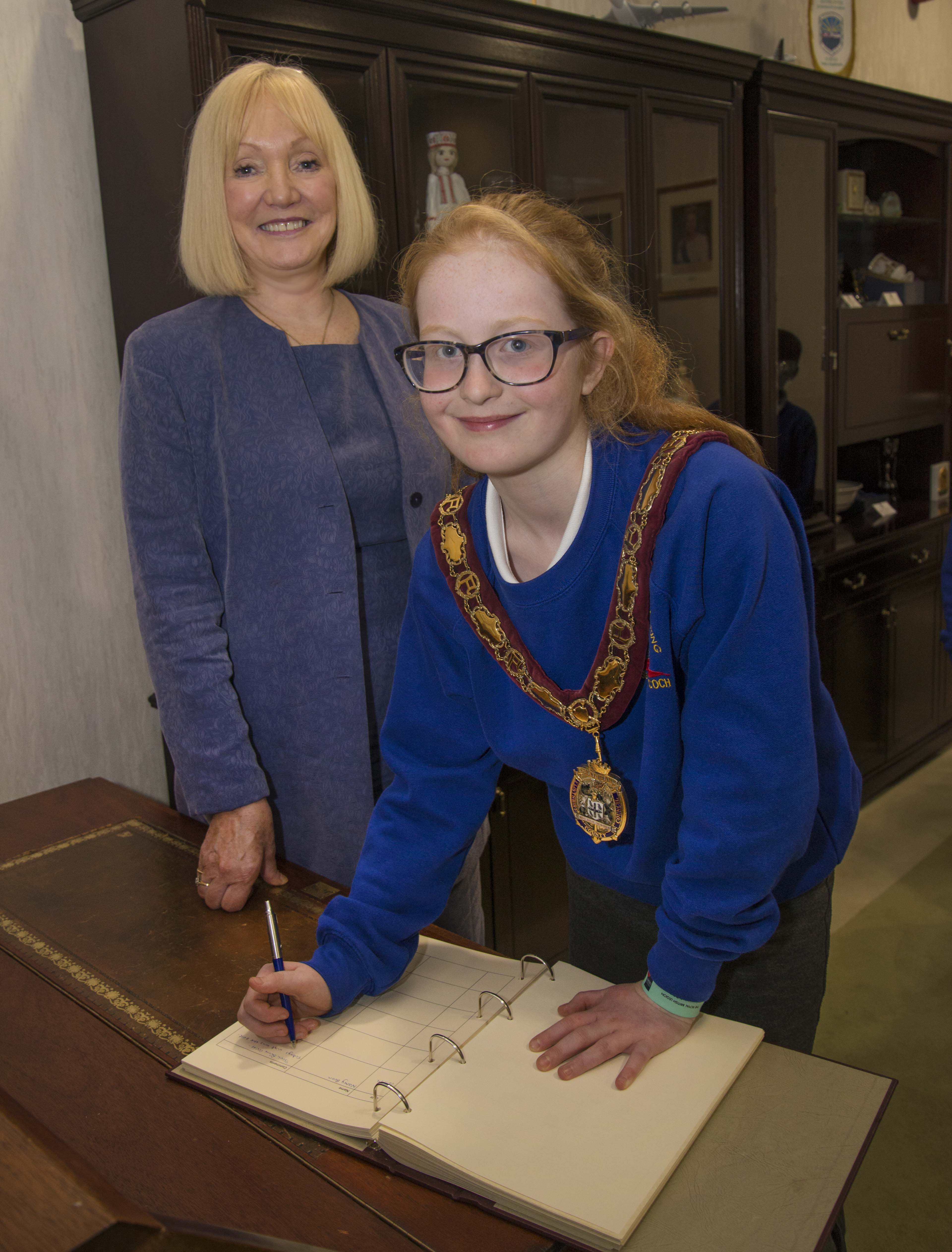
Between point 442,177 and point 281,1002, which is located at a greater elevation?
point 442,177

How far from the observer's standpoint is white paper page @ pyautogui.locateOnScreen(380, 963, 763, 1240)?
0.75 metres

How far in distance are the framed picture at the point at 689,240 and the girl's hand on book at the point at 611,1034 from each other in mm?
2241

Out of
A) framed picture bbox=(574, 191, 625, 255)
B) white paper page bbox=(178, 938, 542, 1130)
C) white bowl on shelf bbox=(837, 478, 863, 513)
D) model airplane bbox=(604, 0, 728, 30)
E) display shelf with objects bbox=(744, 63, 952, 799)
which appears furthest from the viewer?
white bowl on shelf bbox=(837, 478, 863, 513)

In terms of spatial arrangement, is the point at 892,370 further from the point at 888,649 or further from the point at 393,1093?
the point at 393,1093

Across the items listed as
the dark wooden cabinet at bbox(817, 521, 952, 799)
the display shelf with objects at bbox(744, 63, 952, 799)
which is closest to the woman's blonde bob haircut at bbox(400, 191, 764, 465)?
the display shelf with objects at bbox(744, 63, 952, 799)

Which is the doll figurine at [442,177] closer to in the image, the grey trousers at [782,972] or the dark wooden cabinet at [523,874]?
the dark wooden cabinet at [523,874]

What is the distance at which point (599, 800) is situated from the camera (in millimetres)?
1026

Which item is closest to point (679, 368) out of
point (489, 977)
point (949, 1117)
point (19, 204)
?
point (489, 977)

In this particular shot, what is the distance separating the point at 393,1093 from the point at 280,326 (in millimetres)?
1122

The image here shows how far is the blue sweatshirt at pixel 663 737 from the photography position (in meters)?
0.88

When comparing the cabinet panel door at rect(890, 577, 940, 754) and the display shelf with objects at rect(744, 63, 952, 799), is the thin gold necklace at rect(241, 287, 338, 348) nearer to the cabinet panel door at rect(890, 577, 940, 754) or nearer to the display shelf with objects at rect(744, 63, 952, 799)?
the display shelf with objects at rect(744, 63, 952, 799)

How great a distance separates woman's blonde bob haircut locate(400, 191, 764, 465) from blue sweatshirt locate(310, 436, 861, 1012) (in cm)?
5

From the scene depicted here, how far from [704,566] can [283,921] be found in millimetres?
656

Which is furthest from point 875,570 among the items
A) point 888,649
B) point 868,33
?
point 868,33
